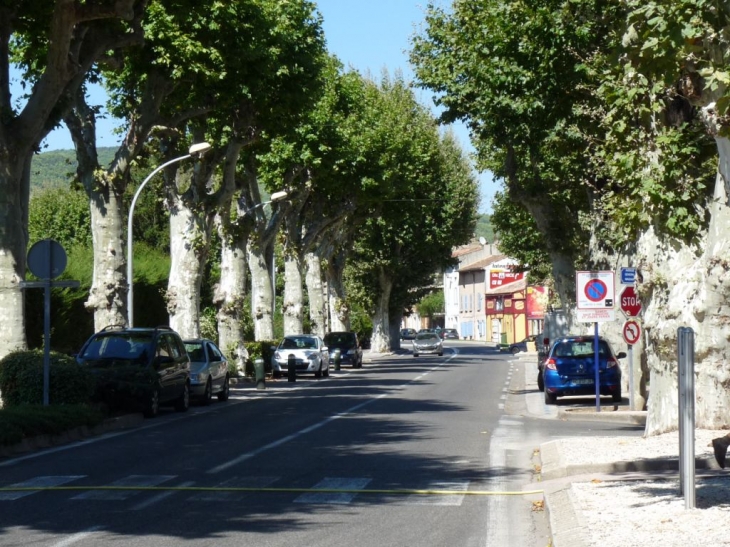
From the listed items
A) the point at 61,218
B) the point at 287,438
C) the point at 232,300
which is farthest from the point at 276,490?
the point at 61,218

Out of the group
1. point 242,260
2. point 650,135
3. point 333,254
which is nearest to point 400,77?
→ point 333,254

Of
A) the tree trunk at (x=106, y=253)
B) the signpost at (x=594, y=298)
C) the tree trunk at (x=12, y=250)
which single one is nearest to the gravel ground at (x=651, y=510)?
the tree trunk at (x=12, y=250)

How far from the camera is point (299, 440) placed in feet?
59.9

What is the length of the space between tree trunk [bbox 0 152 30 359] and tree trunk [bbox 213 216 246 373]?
19948 mm

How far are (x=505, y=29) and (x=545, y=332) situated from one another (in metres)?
20.6

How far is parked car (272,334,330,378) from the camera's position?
4416 cm

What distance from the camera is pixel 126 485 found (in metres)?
12.8

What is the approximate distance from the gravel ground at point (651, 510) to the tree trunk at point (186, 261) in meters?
21.8

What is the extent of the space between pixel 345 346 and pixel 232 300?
49.8 ft

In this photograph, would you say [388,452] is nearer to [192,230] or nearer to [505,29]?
[505,29]

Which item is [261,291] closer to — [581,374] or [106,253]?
[106,253]

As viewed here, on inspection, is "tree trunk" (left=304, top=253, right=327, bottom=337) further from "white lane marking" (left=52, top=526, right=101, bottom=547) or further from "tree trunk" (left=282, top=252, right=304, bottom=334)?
"white lane marking" (left=52, top=526, right=101, bottom=547)

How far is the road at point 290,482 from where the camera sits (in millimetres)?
9898

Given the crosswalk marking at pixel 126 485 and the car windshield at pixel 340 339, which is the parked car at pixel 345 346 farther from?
the crosswalk marking at pixel 126 485
